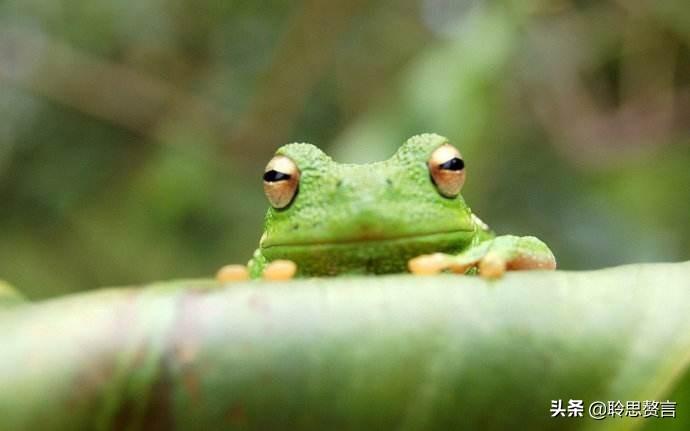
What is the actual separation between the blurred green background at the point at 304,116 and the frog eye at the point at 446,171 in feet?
5.83

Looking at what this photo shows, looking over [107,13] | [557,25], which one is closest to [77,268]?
[107,13]

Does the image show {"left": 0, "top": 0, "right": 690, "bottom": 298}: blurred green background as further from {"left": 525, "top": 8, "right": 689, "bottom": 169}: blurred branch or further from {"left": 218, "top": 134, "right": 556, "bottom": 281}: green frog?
{"left": 218, "top": 134, "right": 556, "bottom": 281}: green frog

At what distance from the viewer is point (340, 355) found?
89 cm

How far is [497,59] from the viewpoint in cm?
407

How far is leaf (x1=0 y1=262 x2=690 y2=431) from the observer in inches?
34.4

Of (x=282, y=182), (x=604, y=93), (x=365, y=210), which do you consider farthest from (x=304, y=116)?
(x=365, y=210)

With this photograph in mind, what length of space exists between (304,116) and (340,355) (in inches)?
243

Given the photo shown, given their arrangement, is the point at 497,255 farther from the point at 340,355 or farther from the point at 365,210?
the point at 340,355

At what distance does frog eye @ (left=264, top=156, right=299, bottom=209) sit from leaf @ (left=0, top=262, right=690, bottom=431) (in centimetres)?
97

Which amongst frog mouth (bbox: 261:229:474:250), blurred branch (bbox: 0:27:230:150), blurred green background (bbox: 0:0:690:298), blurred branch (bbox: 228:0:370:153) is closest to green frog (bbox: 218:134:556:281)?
frog mouth (bbox: 261:229:474:250)

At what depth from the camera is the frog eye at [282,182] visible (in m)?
1.97

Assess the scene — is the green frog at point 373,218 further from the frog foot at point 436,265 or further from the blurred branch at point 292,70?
the blurred branch at point 292,70

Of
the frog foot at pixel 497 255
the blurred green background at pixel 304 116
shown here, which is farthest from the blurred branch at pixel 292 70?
the frog foot at pixel 497 255

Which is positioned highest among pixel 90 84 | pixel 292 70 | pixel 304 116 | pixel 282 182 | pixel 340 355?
pixel 304 116
